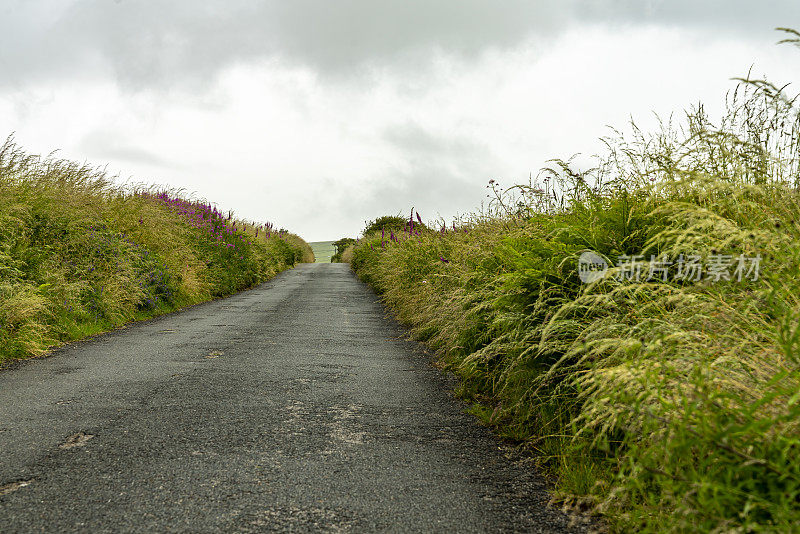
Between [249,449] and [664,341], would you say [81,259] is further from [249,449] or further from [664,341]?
[664,341]

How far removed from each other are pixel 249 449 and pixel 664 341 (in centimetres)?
269

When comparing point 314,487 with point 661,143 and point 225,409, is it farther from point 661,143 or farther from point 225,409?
point 661,143

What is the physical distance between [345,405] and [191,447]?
4.92 feet

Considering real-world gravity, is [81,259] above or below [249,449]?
above

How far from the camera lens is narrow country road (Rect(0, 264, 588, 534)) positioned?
290 cm

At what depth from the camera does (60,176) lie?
39.8ft

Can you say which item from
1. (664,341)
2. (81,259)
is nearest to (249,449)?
(664,341)

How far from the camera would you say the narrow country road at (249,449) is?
290 centimetres

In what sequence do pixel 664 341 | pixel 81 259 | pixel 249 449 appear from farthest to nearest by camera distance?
pixel 81 259 < pixel 249 449 < pixel 664 341

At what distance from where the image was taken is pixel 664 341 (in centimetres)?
289

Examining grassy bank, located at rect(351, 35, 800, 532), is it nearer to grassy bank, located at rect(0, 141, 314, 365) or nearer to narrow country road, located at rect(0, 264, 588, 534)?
narrow country road, located at rect(0, 264, 588, 534)

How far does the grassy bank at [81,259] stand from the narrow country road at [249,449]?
4.31 feet

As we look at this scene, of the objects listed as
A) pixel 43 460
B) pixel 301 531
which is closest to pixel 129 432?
pixel 43 460

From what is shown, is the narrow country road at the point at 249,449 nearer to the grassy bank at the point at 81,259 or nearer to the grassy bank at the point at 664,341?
the grassy bank at the point at 664,341
